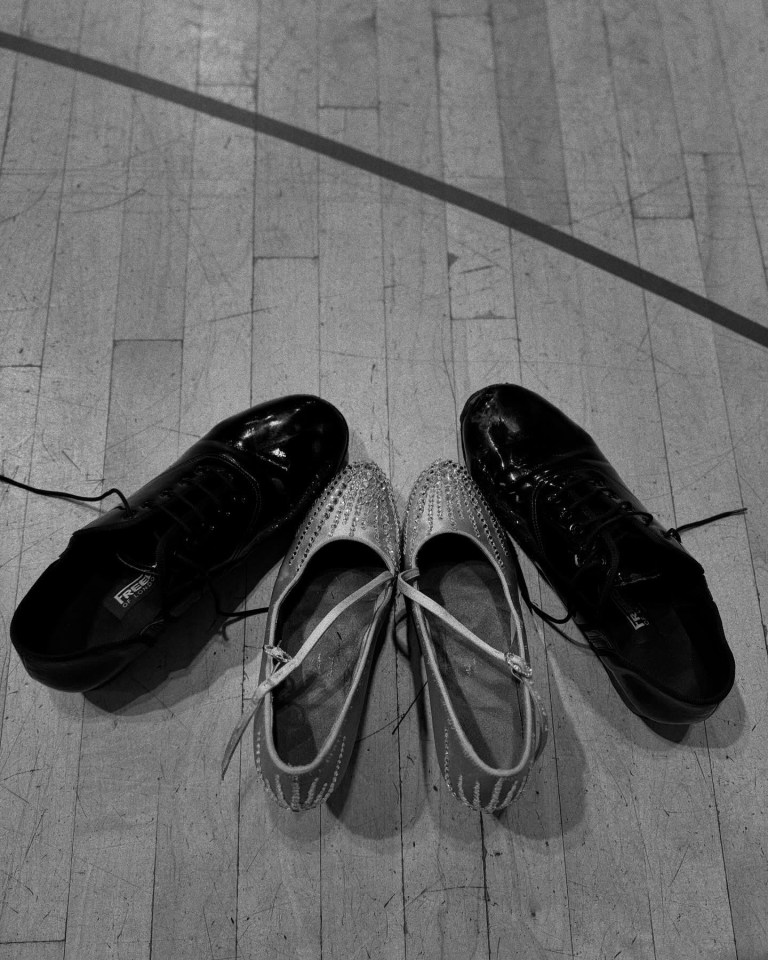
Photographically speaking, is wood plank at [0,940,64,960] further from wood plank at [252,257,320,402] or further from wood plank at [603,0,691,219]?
wood plank at [603,0,691,219]

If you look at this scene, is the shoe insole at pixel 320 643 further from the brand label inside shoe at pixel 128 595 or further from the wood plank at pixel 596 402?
the wood plank at pixel 596 402

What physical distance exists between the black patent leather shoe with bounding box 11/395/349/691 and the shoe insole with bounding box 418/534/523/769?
0.24 metres

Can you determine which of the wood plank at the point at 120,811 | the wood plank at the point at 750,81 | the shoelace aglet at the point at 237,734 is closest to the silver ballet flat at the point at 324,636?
the shoelace aglet at the point at 237,734

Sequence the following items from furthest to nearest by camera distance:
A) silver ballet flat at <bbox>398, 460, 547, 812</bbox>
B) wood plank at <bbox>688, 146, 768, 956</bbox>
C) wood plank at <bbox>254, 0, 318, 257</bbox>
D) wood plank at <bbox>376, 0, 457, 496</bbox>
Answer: wood plank at <bbox>254, 0, 318, 257</bbox> < wood plank at <bbox>376, 0, 457, 496</bbox> < wood plank at <bbox>688, 146, 768, 956</bbox> < silver ballet flat at <bbox>398, 460, 547, 812</bbox>

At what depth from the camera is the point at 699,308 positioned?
137 cm

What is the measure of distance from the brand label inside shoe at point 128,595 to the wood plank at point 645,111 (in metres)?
1.09

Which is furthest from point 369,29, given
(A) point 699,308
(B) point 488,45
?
(A) point 699,308

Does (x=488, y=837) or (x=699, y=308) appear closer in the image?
(x=488, y=837)

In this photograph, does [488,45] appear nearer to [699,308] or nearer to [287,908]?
[699,308]

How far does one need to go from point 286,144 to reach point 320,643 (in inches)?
37.3

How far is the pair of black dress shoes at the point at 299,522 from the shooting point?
3.49 ft

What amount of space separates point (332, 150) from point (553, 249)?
459mm

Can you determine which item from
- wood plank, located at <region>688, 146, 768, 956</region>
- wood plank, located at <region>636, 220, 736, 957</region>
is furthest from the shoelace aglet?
wood plank, located at <region>688, 146, 768, 956</region>

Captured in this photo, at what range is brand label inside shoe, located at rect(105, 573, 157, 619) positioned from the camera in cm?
112
